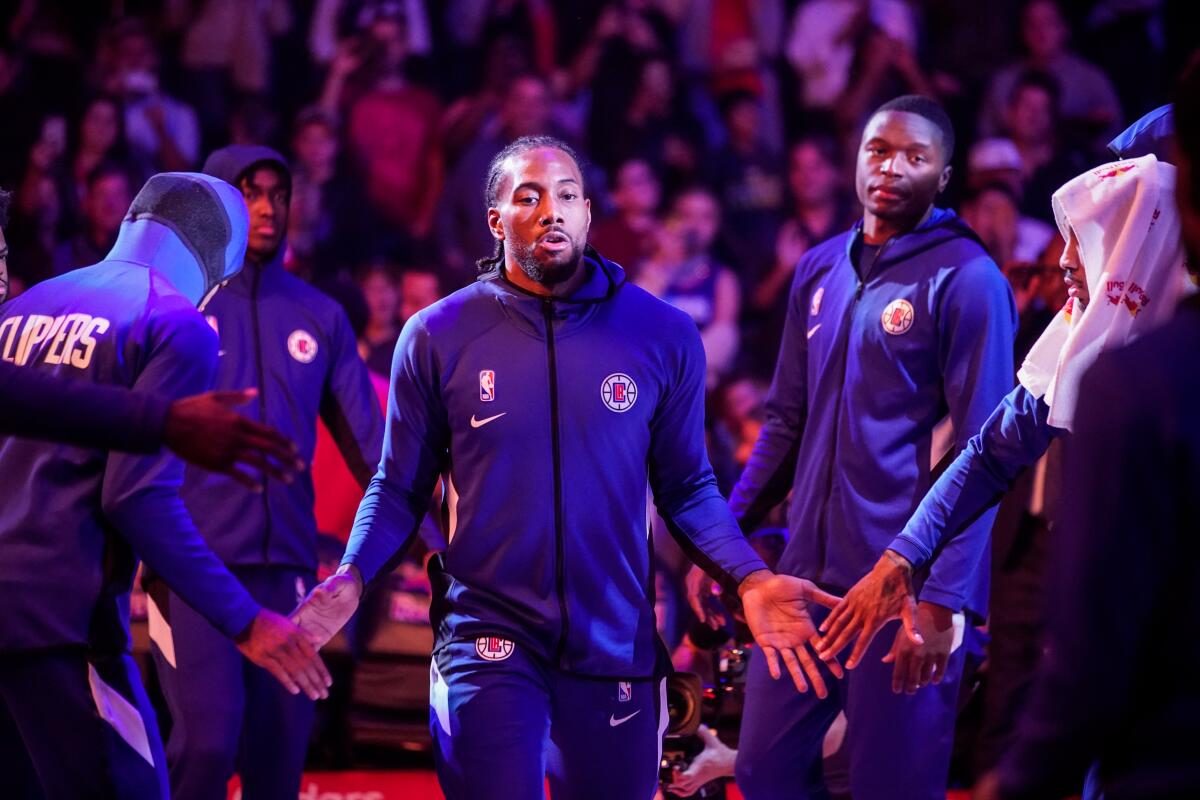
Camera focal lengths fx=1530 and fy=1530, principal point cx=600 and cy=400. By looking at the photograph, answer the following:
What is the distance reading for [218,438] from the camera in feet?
10.1

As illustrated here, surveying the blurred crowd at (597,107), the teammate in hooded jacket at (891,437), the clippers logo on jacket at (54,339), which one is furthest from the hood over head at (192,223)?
the blurred crowd at (597,107)

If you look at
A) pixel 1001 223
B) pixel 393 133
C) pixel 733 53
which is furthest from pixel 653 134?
pixel 1001 223

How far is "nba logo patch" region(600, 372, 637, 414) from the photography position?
3758 millimetres

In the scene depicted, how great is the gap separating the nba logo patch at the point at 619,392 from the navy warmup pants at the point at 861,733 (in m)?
0.90

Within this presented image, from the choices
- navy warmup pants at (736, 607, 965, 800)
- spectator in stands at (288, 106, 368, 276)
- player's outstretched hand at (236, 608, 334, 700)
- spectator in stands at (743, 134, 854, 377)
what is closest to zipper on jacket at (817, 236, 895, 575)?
navy warmup pants at (736, 607, 965, 800)

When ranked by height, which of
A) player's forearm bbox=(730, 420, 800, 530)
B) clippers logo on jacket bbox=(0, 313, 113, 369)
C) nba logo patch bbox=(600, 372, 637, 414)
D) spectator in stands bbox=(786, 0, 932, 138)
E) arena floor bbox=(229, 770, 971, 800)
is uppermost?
spectator in stands bbox=(786, 0, 932, 138)

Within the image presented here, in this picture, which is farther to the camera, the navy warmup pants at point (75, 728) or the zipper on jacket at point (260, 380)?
the zipper on jacket at point (260, 380)

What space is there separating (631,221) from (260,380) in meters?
4.00

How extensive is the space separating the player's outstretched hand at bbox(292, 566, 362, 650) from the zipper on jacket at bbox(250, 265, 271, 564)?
121cm

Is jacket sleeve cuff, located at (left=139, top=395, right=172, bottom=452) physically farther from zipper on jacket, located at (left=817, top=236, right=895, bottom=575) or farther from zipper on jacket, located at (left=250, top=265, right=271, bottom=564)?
zipper on jacket, located at (left=817, top=236, right=895, bottom=575)

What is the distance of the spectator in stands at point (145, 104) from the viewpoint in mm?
8672

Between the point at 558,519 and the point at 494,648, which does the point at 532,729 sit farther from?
the point at 558,519

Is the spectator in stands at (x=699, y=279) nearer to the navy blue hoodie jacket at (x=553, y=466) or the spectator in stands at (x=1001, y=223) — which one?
the spectator in stands at (x=1001, y=223)

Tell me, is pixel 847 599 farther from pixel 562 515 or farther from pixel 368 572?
pixel 368 572
